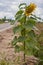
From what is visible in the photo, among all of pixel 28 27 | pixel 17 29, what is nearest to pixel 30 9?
pixel 28 27

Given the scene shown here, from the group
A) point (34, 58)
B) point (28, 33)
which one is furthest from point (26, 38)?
point (34, 58)

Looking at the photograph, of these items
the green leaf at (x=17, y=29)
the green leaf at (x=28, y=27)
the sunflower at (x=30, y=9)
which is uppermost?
the sunflower at (x=30, y=9)

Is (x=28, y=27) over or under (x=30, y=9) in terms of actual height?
under

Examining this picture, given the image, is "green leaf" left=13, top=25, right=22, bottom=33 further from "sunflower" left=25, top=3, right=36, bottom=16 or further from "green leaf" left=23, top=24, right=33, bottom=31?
"sunflower" left=25, top=3, right=36, bottom=16

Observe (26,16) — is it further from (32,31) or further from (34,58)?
(34,58)

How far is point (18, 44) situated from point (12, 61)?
0.44 m

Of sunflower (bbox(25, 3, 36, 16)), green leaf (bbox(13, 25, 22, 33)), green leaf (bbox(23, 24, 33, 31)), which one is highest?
sunflower (bbox(25, 3, 36, 16))

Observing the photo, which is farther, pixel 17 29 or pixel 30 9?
pixel 17 29

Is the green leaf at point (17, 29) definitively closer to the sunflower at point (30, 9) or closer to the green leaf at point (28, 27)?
the green leaf at point (28, 27)

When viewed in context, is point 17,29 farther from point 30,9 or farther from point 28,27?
point 30,9

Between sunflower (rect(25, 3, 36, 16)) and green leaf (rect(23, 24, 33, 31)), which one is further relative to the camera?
green leaf (rect(23, 24, 33, 31))

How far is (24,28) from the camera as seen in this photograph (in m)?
6.59

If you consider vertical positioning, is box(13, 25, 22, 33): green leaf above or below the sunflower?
below

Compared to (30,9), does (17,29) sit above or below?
below
